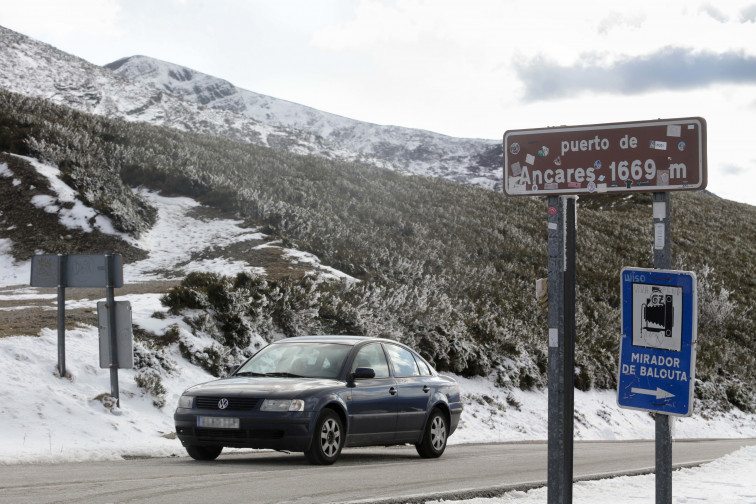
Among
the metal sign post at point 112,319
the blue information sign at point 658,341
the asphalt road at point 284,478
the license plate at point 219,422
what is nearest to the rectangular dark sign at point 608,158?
the blue information sign at point 658,341

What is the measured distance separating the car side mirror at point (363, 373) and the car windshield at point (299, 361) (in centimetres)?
24

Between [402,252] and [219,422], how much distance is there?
80.6 feet

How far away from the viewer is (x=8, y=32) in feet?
370

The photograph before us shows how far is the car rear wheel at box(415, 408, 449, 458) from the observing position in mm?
12234

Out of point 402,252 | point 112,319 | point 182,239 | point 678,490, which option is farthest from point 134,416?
point 402,252

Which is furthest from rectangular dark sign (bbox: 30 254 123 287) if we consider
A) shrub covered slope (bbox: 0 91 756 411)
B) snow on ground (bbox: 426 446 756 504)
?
snow on ground (bbox: 426 446 756 504)

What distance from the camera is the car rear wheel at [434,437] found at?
1223 cm

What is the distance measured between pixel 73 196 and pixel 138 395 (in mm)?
15821

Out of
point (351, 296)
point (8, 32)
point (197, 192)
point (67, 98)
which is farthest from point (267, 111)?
point (351, 296)

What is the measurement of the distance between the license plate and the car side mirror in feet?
5.18

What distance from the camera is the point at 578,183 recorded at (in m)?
6.34

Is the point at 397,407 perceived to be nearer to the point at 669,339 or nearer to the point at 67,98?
the point at 669,339

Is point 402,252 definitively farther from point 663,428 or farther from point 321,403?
point 663,428

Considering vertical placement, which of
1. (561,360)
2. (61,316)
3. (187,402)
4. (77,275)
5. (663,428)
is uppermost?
(77,275)
